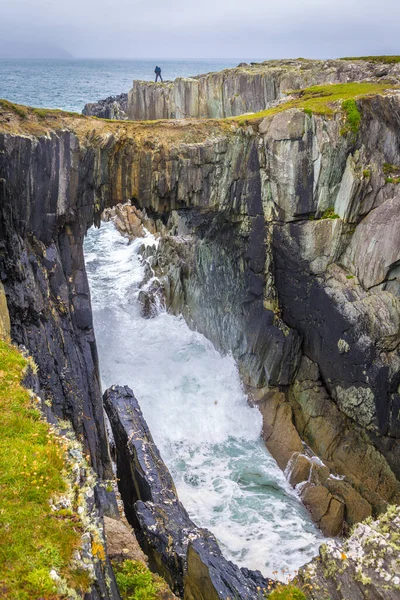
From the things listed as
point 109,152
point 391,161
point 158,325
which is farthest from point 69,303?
point 391,161

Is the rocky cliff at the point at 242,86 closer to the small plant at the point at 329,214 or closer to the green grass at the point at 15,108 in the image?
the small plant at the point at 329,214

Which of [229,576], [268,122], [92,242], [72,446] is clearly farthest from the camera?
[92,242]

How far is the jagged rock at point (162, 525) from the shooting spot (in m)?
10.5

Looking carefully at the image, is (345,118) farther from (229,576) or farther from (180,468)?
(229,576)

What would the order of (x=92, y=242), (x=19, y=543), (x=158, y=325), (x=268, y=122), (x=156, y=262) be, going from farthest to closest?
(x=92, y=242)
(x=156, y=262)
(x=158, y=325)
(x=268, y=122)
(x=19, y=543)

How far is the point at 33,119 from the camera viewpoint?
19547mm

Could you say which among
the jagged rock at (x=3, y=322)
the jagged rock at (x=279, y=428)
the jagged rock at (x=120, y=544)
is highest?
the jagged rock at (x=3, y=322)

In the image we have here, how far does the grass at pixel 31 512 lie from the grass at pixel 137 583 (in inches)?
106

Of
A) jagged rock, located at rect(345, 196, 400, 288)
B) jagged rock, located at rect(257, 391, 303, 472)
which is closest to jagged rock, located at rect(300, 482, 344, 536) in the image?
jagged rock, located at rect(257, 391, 303, 472)

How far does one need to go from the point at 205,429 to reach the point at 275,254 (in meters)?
9.74

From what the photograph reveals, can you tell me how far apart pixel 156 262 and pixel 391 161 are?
17.3 meters

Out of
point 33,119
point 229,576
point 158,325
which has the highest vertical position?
point 33,119

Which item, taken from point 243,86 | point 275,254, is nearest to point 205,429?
point 275,254

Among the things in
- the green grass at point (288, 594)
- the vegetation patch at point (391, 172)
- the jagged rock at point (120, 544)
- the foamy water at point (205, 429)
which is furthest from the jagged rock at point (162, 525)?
the vegetation patch at point (391, 172)
